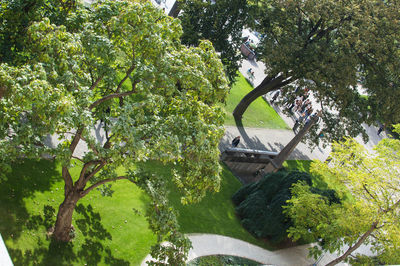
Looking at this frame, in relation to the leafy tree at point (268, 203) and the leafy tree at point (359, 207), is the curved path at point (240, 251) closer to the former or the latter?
the leafy tree at point (268, 203)

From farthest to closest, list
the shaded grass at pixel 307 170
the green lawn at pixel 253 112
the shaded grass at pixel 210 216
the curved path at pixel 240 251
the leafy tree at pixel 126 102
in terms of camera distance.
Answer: the green lawn at pixel 253 112 → the shaded grass at pixel 307 170 → the shaded grass at pixel 210 216 → the curved path at pixel 240 251 → the leafy tree at pixel 126 102

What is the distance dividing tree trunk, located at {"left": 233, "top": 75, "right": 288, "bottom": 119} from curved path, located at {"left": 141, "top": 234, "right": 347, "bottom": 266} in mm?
10988

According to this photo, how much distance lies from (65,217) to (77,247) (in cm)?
125

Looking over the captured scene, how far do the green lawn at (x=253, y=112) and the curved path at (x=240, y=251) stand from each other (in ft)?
34.9

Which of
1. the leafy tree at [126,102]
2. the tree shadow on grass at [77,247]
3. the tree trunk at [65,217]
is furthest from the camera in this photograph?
the tree trunk at [65,217]

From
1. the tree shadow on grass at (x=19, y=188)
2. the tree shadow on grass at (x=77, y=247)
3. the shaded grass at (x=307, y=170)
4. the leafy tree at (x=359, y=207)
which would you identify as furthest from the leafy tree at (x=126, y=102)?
the shaded grass at (x=307, y=170)

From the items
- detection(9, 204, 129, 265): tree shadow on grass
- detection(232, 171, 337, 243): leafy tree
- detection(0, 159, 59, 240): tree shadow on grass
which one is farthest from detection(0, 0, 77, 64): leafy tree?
detection(232, 171, 337, 243): leafy tree

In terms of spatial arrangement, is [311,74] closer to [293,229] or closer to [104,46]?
[293,229]

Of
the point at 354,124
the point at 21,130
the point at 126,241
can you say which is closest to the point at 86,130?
the point at 21,130

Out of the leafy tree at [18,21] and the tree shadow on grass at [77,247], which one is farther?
the leafy tree at [18,21]

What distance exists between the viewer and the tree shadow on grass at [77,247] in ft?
33.8

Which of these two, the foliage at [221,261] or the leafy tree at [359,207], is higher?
the leafy tree at [359,207]

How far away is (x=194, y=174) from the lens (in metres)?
8.90

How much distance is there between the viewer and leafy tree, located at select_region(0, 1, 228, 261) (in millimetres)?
7707
